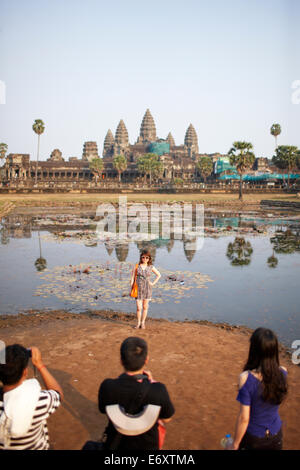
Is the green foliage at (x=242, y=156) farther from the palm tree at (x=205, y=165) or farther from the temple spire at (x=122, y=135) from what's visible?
the temple spire at (x=122, y=135)

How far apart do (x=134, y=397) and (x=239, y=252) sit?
629 inches

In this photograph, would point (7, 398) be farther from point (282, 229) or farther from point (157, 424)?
point (282, 229)

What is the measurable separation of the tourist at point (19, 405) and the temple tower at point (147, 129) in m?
146

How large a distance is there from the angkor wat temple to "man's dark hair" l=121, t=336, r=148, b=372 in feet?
282

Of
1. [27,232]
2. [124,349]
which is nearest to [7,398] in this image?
[124,349]

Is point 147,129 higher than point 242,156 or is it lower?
higher

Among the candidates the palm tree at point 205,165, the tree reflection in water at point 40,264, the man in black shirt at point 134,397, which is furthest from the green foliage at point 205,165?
the man in black shirt at point 134,397

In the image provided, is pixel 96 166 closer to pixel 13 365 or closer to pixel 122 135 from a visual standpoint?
pixel 122 135

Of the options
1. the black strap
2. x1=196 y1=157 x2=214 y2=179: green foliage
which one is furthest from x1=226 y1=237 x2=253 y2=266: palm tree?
→ x1=196 y1=157 x2=214 y2=179: green foliage

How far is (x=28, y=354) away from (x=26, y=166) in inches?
4051

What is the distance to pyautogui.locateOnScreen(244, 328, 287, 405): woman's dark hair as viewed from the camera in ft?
10.8

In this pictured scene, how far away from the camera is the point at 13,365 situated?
3133 mm

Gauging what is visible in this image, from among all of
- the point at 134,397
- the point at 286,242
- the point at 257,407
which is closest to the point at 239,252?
Answer: the point at 286,242

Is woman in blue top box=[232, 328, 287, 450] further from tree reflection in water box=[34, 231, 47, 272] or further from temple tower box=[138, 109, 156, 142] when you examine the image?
temple tower box=[138, 109, 156, 142]
